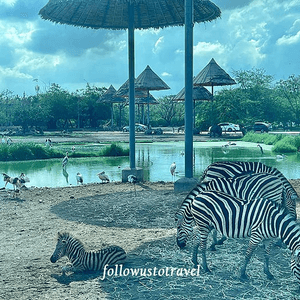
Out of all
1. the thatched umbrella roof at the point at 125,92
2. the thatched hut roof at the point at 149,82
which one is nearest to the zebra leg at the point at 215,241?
the thatched hut roof at the point at 149,82

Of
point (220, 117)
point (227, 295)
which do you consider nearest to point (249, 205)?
point (227, 295)

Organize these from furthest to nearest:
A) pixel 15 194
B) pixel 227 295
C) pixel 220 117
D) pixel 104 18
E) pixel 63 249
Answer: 1. pixel 220 117
2. pixel 104 18
3. pixel 15 194
4. pixel 63 249
5. pixel 227 295

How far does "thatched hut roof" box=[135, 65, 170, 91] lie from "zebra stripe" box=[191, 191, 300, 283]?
1309 inches

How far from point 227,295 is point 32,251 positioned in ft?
10.1

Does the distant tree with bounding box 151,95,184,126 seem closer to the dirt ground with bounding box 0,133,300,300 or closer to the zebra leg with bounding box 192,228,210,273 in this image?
the dirt ground with bounding box 0,133,300,300

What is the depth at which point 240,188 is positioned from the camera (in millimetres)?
5895

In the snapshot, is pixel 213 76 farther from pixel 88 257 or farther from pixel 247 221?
pixel 247 221

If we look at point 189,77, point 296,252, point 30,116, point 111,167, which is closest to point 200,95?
point 111,167

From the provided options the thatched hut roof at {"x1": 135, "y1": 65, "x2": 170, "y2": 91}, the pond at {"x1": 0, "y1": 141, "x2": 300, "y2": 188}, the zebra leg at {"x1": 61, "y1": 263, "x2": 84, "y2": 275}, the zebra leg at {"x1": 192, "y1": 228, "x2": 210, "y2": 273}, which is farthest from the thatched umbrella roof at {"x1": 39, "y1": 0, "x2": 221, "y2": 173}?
the thatched hut roof at {"x1": 135, "y1": 65, "x2": 170, "y2": 91}

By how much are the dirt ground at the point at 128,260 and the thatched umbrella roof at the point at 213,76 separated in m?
27.4

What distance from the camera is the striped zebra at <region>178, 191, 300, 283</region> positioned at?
4516 mm

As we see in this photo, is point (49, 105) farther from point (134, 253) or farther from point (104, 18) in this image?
point (134, 253)

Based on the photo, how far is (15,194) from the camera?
1120 cm

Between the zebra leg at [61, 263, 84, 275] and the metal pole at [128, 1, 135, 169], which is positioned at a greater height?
the metal pole at [128, 1, 135, 169]
